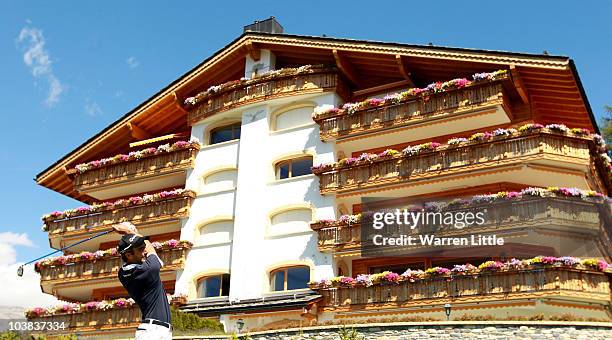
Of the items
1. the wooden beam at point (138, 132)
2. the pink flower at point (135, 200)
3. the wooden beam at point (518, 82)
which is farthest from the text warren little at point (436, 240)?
the wooden beam at point (138, 132)

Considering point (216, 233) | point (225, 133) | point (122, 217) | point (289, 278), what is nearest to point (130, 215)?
point (122, 217)

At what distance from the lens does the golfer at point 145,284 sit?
20.2ft

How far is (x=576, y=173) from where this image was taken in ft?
85.9

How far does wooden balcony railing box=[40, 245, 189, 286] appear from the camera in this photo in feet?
106

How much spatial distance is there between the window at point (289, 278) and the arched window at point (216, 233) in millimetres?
3241

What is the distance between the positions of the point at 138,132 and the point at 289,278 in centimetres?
1369

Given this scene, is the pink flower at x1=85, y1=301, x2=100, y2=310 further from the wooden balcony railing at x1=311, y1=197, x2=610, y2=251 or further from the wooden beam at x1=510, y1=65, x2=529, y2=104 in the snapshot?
the wooden beam at x1=510, y1=65, x2=529, y2=104

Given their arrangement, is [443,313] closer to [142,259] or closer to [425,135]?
[425,135]

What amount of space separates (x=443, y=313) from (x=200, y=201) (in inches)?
534

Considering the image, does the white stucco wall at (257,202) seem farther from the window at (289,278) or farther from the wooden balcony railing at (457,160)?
the wooden balcony railing at (457,160)

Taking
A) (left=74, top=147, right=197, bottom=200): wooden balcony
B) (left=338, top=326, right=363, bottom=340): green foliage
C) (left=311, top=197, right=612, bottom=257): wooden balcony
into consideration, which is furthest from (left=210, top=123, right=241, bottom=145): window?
(left=338, top=326, right=363, bottom=340): green foliage

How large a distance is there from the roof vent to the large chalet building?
12 cm

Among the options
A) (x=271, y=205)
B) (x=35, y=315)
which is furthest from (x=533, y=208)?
(x=35, y=315)

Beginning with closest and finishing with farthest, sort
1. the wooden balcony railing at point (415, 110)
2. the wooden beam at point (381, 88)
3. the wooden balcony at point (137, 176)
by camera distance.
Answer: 1. the wooden balcony railing at point (415, 110)
2. the wooden beam at point (381, 88)
3. the wooden balcony at point (137, 176)
